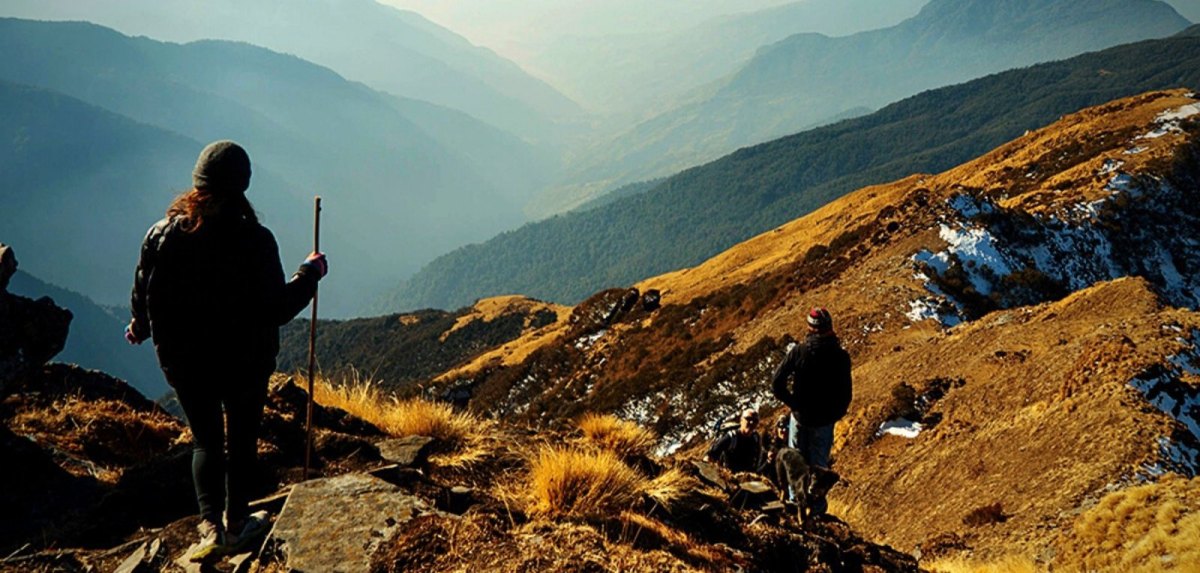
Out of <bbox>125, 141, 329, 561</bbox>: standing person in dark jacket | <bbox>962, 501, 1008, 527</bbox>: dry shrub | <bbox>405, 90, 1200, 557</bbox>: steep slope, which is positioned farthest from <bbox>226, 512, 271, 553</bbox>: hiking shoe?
<bbox>962, 501, 1008, 527</bbox>: dry shrub

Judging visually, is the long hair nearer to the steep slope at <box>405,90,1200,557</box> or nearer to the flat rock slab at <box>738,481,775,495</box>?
the flat rock slab at <box>738,481,775,495</box>

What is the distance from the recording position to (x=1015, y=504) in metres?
A: 8.04

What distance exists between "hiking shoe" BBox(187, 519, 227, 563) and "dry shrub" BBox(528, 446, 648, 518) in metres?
1.89

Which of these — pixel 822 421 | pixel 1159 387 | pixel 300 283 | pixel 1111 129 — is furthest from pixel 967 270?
pixel 1111 129

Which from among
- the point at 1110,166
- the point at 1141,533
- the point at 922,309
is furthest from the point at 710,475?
the point at 1110,166

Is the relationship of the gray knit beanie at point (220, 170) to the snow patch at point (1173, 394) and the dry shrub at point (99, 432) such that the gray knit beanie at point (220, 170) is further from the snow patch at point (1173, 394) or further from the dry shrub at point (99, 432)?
the snow patch at point (1173, 394)

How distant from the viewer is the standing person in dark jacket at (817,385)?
6777mm

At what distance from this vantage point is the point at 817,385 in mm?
6805

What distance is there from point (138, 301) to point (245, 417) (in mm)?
998

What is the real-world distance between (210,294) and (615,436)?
4664 millimetres

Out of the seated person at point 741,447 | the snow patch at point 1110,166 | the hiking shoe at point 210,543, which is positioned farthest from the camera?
the snow patch at point 1110,166

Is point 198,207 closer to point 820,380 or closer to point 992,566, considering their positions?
point 820,380

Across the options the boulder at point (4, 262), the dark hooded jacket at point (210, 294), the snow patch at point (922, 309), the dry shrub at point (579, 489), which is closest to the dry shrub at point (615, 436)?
the dry shrub at point (579, 489)

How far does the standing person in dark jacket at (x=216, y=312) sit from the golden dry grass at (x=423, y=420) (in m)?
2.01
